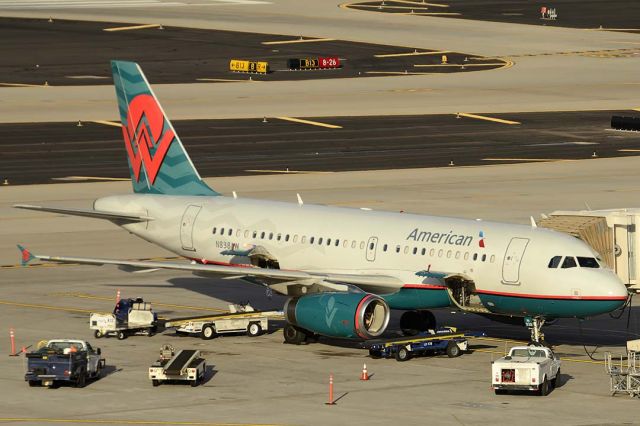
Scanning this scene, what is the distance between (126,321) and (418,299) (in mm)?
12178

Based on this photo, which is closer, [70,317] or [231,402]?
[231,402]

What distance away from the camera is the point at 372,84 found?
16212 cm

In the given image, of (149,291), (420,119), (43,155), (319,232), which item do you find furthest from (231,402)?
(420,119)

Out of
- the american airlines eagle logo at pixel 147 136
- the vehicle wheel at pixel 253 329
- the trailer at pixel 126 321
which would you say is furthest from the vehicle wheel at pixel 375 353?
the american airlines eagle logo at pixel 147 136

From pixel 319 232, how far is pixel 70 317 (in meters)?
12.0

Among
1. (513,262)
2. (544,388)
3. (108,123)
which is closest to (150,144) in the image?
(513,262)

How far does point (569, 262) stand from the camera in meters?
58.3

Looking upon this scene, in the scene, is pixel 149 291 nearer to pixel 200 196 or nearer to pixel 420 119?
pixel 200 196

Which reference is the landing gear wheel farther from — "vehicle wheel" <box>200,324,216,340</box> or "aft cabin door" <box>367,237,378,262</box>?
"aft cabin door" <box>367,237,378,262</box>

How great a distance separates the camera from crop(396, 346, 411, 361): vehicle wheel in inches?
2307

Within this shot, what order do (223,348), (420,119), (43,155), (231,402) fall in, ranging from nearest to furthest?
(231,402) < (223,348) < (43,155) < (420,119)

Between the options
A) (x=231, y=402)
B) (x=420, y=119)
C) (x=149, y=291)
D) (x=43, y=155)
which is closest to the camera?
(x=231, y=402)

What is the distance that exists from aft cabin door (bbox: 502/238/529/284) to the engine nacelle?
470 cm

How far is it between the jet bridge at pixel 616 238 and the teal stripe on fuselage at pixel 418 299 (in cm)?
592
